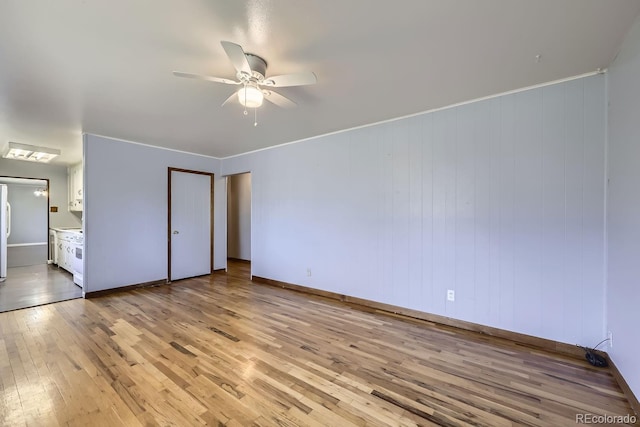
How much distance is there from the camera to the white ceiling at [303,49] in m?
1.58

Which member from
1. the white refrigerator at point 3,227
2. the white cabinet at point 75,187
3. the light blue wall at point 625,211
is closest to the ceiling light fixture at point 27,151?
the white refrigerator at point 3,227

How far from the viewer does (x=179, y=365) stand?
217 cm

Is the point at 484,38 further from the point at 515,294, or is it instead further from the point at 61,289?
the point at 61,289

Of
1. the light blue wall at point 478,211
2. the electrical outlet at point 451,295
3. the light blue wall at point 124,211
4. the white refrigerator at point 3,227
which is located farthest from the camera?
the white refrigerator at point 3,227

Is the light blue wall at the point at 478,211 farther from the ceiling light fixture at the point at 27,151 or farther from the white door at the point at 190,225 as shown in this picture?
the ceiling light fixture at the point at 27,151

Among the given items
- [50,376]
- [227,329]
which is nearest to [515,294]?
[227,329]

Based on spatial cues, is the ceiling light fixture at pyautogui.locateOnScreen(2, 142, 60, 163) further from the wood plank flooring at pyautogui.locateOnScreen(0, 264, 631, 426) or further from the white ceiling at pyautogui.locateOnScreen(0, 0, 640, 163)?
the wood plank flooring at pyautogui.locateOnScreen(0, 264, 631, 426)

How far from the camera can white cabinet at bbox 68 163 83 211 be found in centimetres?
596

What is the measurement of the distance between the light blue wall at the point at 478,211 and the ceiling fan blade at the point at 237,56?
2.12 metres

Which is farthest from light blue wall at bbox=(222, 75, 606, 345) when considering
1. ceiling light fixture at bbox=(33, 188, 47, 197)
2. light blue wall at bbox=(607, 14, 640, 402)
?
ceiling light fixture at bbox=(33, 188, 47, 197)

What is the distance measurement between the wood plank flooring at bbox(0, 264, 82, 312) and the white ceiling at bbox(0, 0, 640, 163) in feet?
8.27

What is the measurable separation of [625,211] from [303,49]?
2.57 meters

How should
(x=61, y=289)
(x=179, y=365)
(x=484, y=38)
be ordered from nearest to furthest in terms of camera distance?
(x=484, y=38) → (x=179, y=365) → (x=61, y=289)

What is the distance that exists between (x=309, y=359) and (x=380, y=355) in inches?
24.9
